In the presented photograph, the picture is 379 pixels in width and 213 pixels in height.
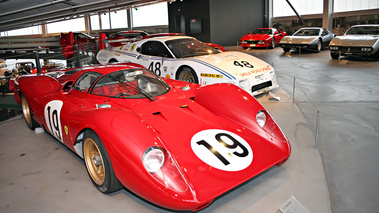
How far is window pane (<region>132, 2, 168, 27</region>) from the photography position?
77.5 feet

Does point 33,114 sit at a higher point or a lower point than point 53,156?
higher

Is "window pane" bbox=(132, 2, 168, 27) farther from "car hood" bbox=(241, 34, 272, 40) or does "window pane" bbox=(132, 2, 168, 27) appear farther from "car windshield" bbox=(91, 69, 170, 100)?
"car windshield" bbox=(91, 69, 170, 100)

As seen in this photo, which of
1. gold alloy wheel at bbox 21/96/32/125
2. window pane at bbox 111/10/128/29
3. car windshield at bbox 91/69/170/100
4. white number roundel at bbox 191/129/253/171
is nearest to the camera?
white number roundel at bbox 191/129/253/171

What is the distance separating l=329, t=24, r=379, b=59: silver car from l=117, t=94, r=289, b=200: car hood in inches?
289

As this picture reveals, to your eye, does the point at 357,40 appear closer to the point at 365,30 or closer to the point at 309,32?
the point at 365,30

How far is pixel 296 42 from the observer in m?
11.3

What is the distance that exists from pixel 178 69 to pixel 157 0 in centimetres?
1049

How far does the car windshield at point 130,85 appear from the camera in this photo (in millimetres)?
3185

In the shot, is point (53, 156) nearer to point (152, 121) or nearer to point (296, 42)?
point (152, 121)

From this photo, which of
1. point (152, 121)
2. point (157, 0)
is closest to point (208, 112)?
point (152, 121)

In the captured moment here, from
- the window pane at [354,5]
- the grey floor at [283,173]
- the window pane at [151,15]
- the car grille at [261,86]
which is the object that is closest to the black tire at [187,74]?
the car grille at [261,86]

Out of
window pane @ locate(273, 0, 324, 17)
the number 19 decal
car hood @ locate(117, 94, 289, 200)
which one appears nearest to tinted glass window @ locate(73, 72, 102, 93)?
the number 19 decal

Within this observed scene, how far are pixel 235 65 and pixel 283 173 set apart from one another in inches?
106

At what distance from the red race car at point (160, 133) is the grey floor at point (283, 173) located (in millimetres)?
207
